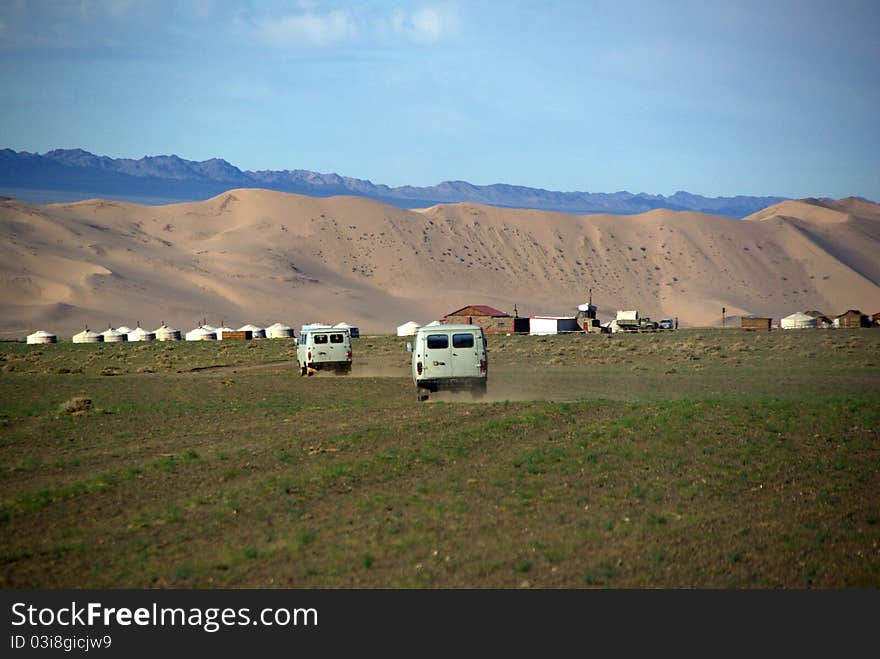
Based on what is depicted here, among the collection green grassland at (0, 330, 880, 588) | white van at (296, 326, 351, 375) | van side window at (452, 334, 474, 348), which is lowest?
green grassland at (0, 330, 880, 588)

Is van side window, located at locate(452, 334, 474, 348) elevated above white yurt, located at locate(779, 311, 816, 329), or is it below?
above

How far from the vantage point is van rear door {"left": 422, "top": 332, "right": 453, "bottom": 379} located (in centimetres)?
2817

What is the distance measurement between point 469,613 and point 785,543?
447 cm

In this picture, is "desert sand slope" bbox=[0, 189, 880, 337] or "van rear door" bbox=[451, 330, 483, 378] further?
"desert sand slope" bbox=[0, 189, 880, 337]

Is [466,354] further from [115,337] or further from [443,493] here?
[115,337]

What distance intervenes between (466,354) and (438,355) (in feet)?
2.67

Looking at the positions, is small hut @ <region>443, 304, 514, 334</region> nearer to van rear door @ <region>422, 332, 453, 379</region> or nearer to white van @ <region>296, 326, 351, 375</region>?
white van @ <region>296, 326, 351, 375</region>

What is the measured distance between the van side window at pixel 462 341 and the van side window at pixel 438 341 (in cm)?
23

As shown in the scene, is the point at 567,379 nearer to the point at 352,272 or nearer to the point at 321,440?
the point at 321,440

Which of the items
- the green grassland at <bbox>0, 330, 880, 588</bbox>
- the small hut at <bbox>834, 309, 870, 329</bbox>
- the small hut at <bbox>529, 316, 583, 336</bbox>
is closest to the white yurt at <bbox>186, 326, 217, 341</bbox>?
the small hut at <bbox>529, 316, 583, 336</bbox>

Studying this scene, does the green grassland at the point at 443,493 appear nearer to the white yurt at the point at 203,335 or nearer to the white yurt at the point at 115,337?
the white yurt at the point at 203,335

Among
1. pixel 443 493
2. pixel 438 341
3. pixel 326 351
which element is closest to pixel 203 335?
pixel 326 351

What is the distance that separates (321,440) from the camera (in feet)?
65.6

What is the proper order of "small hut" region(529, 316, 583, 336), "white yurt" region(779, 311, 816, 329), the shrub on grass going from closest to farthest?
the shrub on grass
"small hut" region(529, 316, 583, 336)
"white yurt" region(779, 311, 816, 329)
